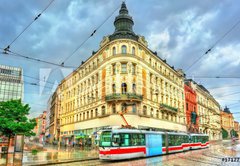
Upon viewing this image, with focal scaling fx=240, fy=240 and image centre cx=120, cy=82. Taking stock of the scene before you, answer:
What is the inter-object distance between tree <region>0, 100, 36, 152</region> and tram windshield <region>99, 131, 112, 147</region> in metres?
12.9

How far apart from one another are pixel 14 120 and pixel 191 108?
45.9m

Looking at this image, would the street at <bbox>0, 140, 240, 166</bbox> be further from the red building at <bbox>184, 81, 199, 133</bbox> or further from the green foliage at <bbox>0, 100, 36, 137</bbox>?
the red building at <bbox>184, 81, 199, 133</bbox>

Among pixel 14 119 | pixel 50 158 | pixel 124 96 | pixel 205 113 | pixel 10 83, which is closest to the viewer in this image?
pixel 50 158

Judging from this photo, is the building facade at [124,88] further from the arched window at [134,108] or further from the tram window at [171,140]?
the tram window at [171,140]

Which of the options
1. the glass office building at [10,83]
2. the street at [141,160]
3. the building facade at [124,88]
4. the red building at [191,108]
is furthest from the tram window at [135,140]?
the glass office building at [10,83]

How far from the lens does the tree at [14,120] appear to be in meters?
28.1

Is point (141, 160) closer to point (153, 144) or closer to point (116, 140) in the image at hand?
point (116, 140)

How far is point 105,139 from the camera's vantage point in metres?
20.7

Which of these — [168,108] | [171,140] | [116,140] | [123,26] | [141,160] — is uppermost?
[123,26]

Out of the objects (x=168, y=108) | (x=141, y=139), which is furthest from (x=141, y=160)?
(x=168, y=108)

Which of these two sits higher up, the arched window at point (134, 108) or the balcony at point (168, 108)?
the balcony at point (168, 108)

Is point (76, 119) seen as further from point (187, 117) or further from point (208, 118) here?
point (208, 118)

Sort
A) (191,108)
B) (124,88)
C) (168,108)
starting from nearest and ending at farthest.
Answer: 1. (124,88)
2. (168,108)
3. (191,108)

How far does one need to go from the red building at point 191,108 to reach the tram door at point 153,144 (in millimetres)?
34429
